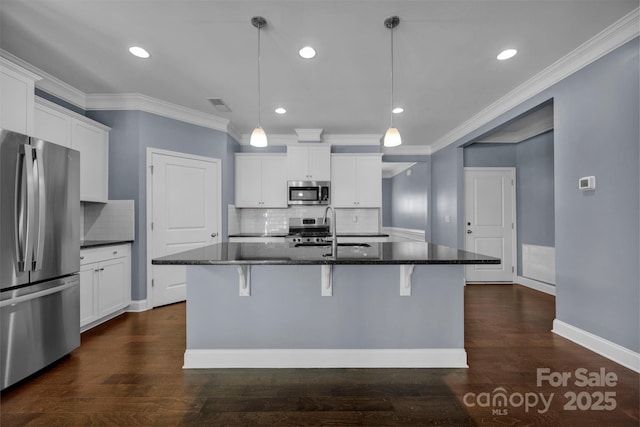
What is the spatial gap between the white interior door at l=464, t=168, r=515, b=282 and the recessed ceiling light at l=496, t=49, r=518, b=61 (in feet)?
8.97

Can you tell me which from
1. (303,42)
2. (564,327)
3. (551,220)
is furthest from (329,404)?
(551,220)

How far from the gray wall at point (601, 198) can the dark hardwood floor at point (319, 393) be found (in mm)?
424

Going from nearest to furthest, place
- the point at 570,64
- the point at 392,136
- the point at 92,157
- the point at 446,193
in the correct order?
1. the point at 392,136
2. the point at 570,64
3. the point at 92,157
4. the point at 446,193

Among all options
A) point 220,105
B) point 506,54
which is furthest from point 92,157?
point 506,54

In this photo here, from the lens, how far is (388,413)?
1.71 meters

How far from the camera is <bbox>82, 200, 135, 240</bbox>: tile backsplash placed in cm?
361

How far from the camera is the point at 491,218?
5078 mm

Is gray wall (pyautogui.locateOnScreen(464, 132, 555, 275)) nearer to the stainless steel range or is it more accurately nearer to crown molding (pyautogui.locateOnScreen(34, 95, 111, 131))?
the stainless steel range

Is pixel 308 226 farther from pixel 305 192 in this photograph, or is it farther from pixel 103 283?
pixel 103 283

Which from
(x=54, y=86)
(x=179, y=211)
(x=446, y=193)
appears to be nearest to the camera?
(x=54, y=86)

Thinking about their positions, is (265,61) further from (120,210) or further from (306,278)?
(120,210)

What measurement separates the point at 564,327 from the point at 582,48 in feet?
8.62

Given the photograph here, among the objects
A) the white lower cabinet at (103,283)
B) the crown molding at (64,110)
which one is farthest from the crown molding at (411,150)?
the white lower cabinet at (103,283)

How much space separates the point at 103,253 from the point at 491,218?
5867 millimetres
